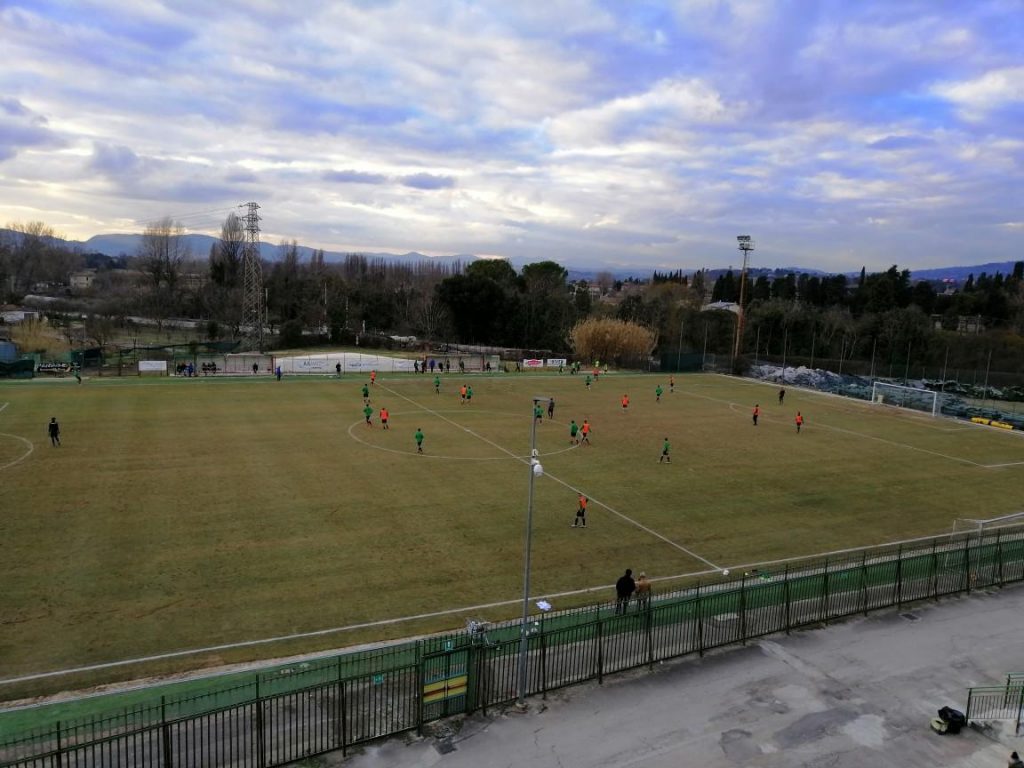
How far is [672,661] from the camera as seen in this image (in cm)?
1492

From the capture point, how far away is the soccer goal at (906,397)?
5297 cm

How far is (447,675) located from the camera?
41.0 ft

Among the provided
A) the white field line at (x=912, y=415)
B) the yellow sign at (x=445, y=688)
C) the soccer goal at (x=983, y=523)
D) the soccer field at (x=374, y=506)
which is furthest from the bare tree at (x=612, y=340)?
the yellow sign at (x=445, y=688)

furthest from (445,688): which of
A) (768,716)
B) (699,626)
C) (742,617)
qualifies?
(742,617)

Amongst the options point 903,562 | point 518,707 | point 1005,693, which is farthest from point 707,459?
point 518,707

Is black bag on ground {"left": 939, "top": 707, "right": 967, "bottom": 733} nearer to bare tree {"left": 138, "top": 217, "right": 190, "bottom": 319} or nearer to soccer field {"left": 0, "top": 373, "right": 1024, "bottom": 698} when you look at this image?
soccer field {"left": 0, "top": 373, "right": 1024, "bottom": 698}

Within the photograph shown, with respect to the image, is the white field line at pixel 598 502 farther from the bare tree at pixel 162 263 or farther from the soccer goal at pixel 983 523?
the bare tree at pixel 162 263

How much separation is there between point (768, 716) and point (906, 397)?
50.1 metres

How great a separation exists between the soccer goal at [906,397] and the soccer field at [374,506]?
6113mm

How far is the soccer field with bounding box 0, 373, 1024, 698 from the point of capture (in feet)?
54.4

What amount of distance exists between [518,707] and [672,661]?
12.7 feet

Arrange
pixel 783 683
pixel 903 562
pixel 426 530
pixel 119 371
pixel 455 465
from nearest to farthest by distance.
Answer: pixel 783 683, pixel 903 562, pixel 426 530, pixel 455 465, pixel 119 371

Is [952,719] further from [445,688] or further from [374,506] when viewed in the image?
[374,506]

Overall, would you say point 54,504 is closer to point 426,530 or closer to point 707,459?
point 426,530
